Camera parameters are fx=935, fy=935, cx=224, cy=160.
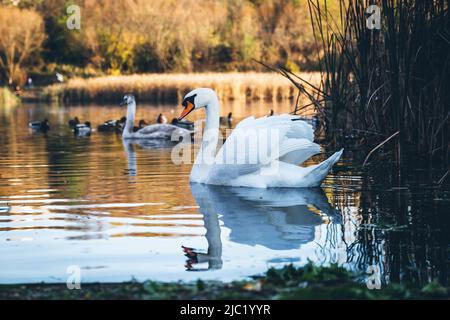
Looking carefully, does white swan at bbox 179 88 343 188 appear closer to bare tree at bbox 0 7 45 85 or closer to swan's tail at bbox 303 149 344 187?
swan's tail at bbox 303 149 344 187

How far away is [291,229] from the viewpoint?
7.75m

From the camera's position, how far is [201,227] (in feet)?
26.5

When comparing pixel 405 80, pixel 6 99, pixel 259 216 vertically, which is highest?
pixel 405 80

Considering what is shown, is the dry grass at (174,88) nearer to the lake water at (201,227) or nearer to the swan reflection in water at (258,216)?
the lake water at (201,227)

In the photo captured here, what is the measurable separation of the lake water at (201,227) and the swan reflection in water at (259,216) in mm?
11

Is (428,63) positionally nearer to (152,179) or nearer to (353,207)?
(353,207)

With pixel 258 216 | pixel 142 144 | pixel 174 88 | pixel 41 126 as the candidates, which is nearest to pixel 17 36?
pixel 174 88

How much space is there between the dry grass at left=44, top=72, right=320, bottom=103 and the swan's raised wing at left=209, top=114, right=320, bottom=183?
29.0 meters

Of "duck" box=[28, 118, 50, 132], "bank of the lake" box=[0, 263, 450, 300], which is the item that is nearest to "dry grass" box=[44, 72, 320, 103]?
"duck" box=[28, 118, 50, 132]

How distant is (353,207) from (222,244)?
231 cm

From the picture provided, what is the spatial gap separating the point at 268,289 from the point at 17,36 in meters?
57.7

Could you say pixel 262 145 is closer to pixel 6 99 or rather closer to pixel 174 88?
pixel 174 88

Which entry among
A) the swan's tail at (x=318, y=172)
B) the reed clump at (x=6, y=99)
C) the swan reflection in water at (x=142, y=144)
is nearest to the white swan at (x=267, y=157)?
the swan's tail at (x=318, y=172)
